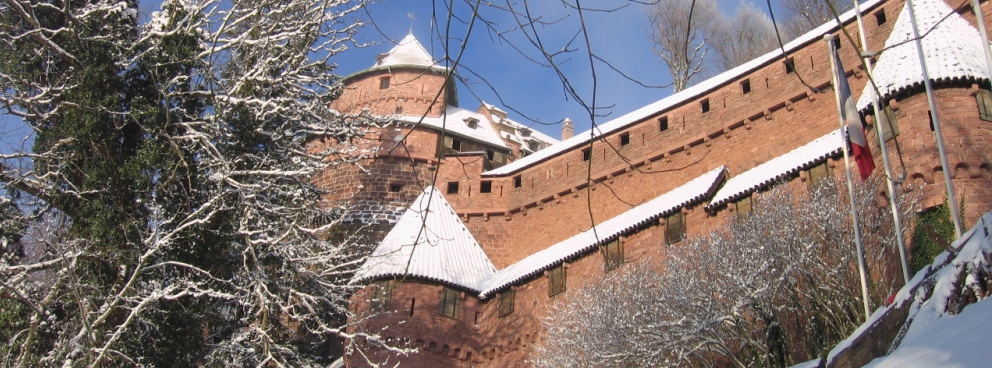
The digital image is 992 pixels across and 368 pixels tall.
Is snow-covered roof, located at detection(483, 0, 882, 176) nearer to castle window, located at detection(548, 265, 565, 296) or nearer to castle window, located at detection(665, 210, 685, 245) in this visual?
castle window, located at detection(665, 210, 685, 245)

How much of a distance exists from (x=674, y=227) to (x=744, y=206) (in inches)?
60.7

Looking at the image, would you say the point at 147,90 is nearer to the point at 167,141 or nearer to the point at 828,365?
the point at 167,141

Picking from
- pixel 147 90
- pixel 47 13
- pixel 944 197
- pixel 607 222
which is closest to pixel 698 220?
pixel 607 222

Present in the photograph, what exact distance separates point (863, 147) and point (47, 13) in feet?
33.5

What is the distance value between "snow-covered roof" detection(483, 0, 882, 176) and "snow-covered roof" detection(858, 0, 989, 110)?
2.10m

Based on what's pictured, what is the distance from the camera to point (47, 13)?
42.8 feet

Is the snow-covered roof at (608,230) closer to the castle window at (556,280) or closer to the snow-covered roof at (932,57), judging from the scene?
the castle window at (556,280)

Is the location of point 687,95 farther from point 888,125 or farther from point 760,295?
point 760,295

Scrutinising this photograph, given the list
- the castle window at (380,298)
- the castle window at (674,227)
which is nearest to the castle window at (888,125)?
the castle window at (674,227)

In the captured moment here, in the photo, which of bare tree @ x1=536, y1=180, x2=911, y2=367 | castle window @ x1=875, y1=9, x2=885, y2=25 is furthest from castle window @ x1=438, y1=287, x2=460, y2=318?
castle window @ x1=875, y1=9, x2=885, y2=25

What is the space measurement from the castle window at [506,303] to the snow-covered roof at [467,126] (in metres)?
8.17

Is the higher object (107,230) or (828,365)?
(107,230)

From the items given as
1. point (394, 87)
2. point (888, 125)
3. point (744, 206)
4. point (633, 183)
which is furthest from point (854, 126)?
point (394, 87)

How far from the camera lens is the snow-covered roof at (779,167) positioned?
703 inches
